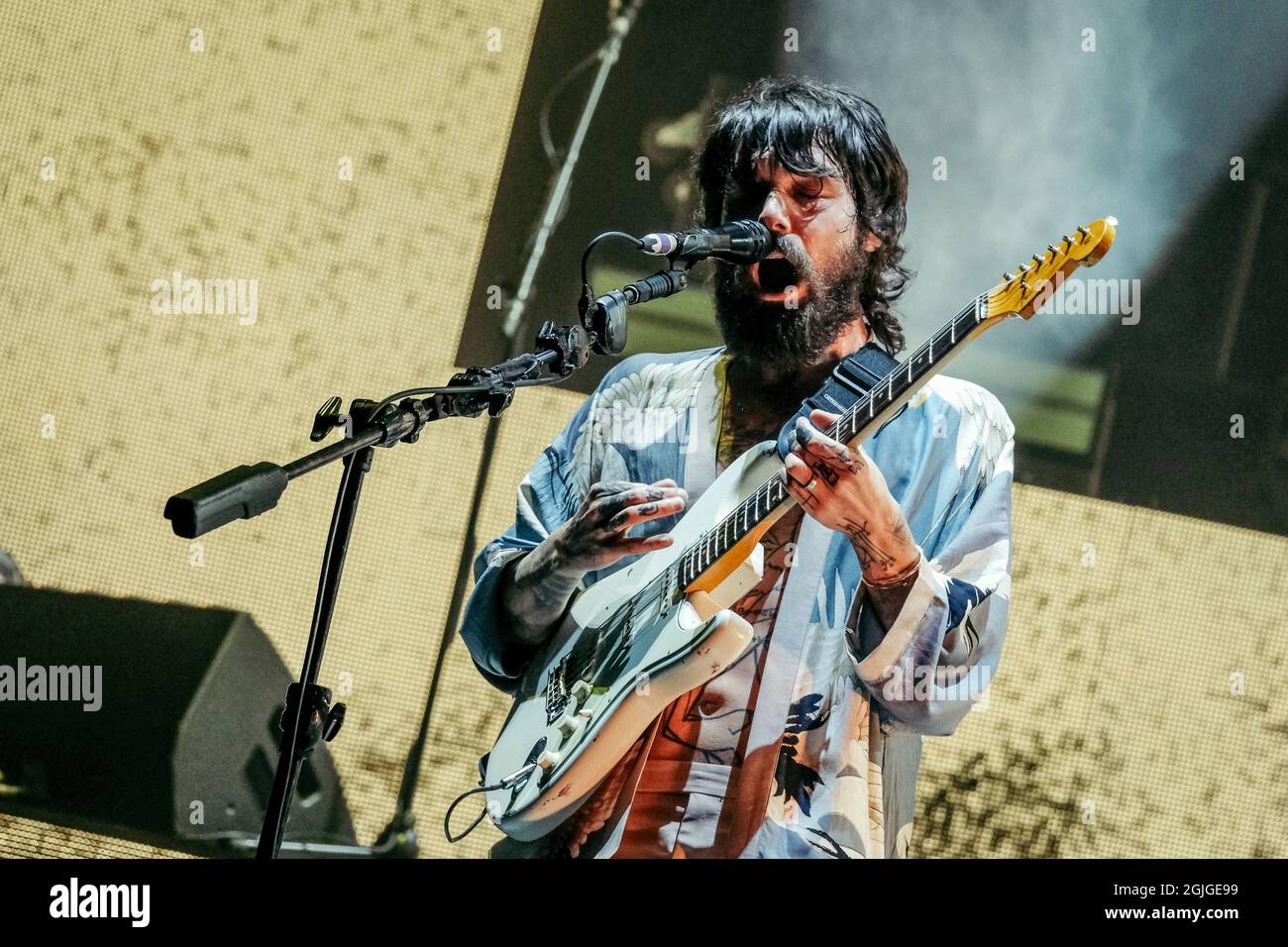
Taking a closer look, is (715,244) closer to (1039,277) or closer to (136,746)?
(1039,277)

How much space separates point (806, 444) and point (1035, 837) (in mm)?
1011

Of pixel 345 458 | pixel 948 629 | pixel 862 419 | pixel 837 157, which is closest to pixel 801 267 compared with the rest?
pixel 837 157

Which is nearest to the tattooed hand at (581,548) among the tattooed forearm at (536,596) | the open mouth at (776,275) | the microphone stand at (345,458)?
the tattooed forearm at (536,596)

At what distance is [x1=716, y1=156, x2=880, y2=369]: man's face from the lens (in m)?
2.40

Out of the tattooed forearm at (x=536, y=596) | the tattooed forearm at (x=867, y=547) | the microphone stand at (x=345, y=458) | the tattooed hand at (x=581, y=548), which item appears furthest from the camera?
the tattooed forearm at (x=536, y=596)

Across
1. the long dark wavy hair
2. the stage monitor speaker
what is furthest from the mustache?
the stage monitor speaker

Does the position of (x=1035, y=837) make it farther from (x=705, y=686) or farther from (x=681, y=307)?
(x=681, y=307)

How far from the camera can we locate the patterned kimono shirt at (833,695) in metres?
2.21

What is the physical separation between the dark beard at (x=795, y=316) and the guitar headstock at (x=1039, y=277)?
0.46 metres

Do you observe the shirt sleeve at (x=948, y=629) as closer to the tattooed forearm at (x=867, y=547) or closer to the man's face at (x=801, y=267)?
the tattooed forearm at (x=867, y=547)
